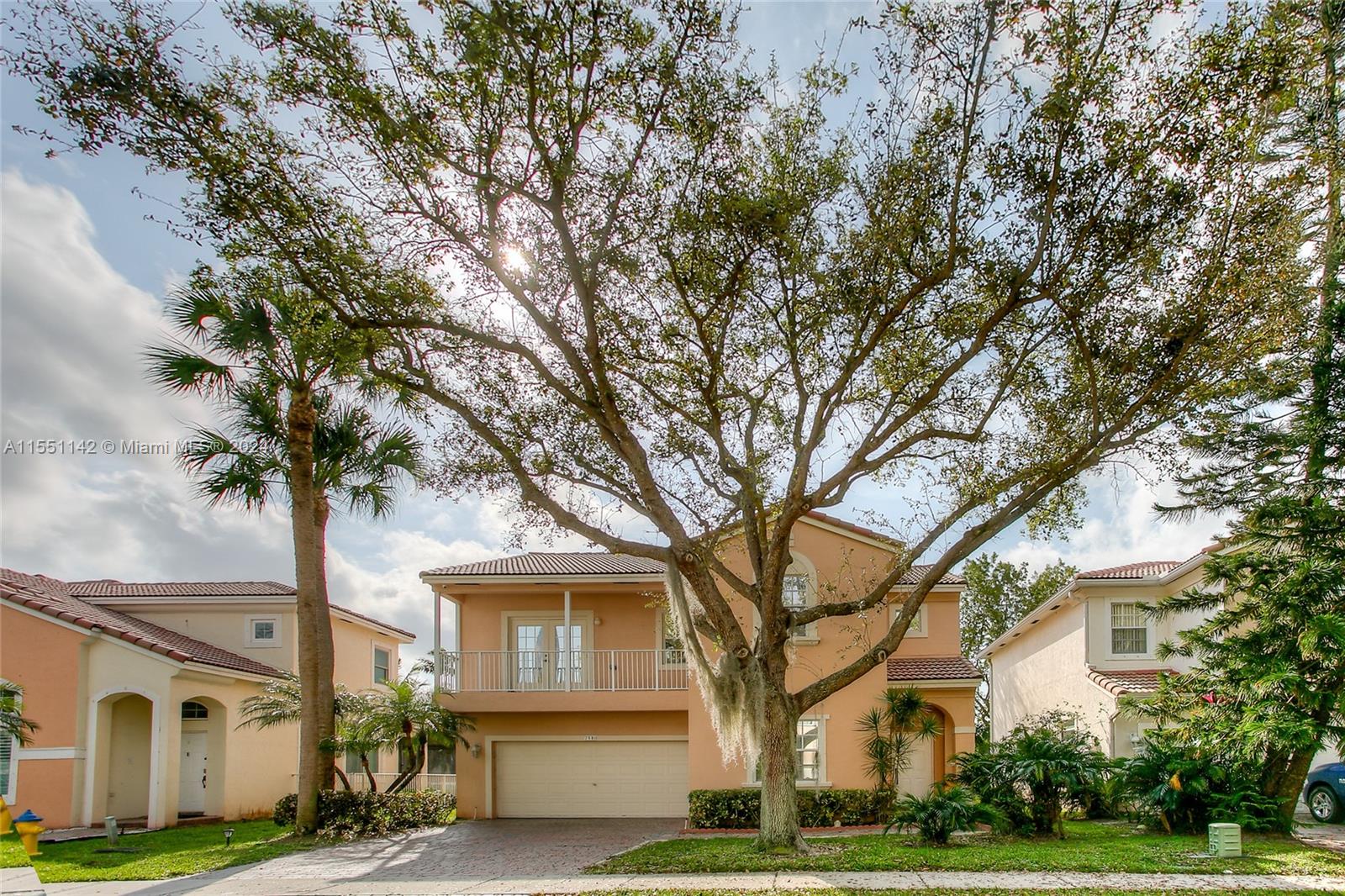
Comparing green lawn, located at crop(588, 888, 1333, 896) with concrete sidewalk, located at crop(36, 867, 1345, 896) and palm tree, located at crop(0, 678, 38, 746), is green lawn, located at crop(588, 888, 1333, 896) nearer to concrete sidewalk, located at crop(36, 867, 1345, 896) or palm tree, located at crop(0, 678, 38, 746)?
concrete sidewalk, located at crop(36, 867, 1345, 896)

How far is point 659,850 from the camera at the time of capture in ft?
47.7

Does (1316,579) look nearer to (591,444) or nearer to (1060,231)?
(1060,231)

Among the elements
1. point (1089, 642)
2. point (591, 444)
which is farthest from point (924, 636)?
point (591, 444)

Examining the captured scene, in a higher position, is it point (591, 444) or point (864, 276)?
point (864, 276)

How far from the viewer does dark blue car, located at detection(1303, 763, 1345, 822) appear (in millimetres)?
17641

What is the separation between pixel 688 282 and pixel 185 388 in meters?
9.78

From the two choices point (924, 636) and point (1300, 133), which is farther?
point (924, 636)

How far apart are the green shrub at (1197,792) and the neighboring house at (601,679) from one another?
5.34 m

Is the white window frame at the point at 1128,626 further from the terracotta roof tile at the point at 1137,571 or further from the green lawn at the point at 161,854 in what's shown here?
the green lawn at the point at 161,854

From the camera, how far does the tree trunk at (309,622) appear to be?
58.9ft

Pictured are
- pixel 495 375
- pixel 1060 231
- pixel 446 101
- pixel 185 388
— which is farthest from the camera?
pixel 185 388

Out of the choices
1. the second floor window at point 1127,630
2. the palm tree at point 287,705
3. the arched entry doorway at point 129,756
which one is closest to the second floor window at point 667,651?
the palm tree at point 287,705

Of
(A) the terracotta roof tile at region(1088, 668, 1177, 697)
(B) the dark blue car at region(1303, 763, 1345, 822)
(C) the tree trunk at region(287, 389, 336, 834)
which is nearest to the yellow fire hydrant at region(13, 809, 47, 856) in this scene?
(C) the tree trunk at region(287, 389, 336, 834)

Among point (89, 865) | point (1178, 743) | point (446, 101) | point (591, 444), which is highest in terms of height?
point (446, 101)
